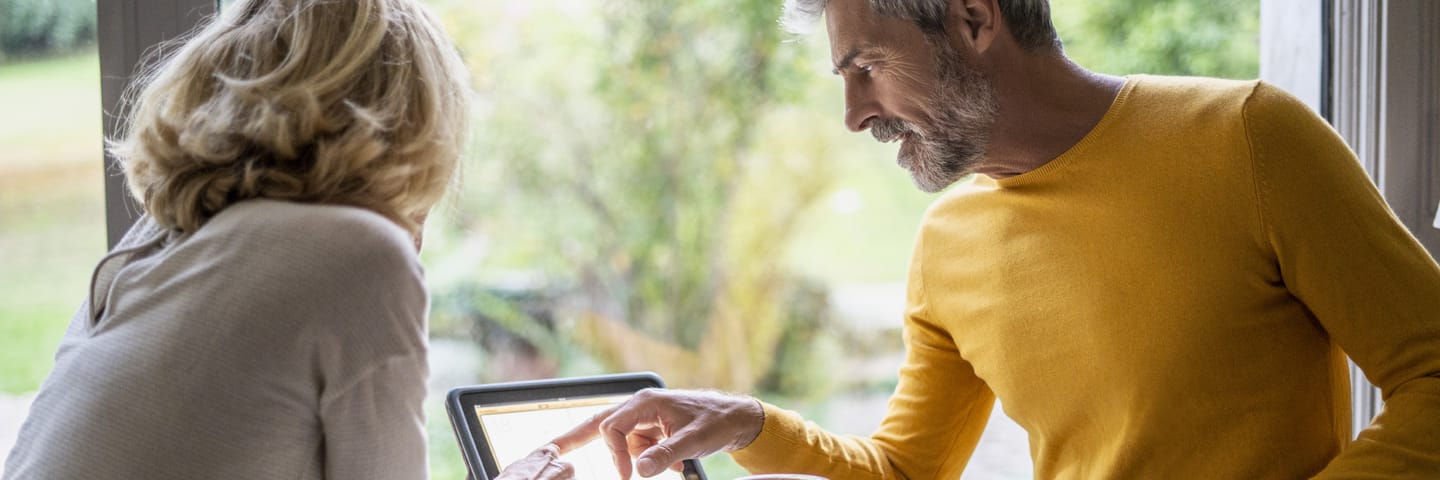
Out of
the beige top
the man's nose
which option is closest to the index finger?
the beige top

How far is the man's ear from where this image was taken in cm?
110

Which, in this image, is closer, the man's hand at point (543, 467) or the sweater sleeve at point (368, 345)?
the sweater sleeve at point (368, 345)

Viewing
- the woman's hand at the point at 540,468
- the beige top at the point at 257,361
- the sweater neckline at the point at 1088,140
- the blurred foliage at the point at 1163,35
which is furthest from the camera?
the blurred foliage at the point at 1163,35

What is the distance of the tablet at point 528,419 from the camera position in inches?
36.4

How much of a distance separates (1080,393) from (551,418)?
19.7 inches

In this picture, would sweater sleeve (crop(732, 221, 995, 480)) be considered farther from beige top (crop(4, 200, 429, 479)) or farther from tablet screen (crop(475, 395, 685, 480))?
beige top (crop(4, 200, 429, 479))

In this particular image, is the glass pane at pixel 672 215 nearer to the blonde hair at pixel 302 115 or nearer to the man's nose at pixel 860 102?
the man's nose at pixel 860 102

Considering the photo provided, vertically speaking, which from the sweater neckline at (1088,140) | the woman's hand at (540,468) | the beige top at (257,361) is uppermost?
the sweater neckline at (1088,140)

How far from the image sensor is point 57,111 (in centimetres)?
116

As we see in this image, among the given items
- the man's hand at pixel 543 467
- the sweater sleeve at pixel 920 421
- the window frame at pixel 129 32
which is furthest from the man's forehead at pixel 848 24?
the window frame at pixel 129 32

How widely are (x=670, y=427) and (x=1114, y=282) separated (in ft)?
1.41

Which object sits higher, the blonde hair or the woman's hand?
the blonde hair

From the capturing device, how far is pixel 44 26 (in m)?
1.14

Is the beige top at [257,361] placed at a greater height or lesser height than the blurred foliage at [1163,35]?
lesser
